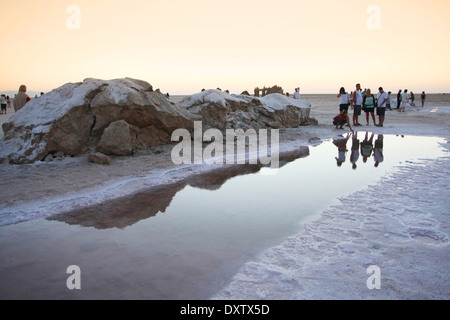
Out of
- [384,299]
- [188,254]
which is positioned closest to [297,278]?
[384,299]

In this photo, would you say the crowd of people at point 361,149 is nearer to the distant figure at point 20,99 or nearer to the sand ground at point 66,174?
the sand ground at point 66,174

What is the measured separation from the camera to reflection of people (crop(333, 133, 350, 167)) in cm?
729

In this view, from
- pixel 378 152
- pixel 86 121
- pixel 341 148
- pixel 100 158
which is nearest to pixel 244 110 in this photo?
pixel 341 148

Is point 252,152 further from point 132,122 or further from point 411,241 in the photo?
point 411,241

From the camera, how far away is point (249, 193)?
16.3 feet

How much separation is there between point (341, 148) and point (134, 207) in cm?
660

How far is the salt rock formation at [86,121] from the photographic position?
6824 millimetres

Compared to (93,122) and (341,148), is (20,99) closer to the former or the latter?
(93,122)

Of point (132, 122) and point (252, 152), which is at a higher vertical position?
point (132, 122)

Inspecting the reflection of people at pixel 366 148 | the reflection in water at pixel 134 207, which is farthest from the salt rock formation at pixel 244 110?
the reflection in water at pixel 134 207

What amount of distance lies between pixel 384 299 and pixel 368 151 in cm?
682

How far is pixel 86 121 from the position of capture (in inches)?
287

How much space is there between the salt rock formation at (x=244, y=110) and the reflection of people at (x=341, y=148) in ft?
9.19

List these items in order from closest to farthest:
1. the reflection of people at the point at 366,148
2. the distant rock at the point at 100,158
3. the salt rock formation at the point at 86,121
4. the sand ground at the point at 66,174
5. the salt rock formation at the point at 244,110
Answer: the sand ground at the point at 66,174 → the distant rock at the point at 100,158 → the salt rock formation at the point at 86,121 → the reflection of people at the point at 366,148 → the salt rock formation at the point at 244,110
